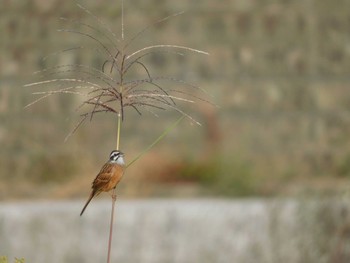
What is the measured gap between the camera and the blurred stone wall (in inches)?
453

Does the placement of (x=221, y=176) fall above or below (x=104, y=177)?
above

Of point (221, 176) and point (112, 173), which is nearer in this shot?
point (112, 173)

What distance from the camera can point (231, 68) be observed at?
1172cm

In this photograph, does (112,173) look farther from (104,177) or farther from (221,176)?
(221,176)

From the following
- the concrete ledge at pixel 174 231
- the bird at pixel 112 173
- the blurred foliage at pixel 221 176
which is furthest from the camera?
the blurred foliage at pixel 221 176

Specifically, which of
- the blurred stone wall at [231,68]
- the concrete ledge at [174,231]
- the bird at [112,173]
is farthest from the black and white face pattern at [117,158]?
the blurred stone wall at [231,68]

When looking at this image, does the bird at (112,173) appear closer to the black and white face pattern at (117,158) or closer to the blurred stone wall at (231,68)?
the black and white face pattern at (117,158)

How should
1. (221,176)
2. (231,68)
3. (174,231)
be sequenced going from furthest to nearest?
(231,68) → (221,176) → (174,231)

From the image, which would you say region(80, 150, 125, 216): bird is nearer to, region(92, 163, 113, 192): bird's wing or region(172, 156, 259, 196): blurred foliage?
region(92, 163, 113, 192): bird's wing

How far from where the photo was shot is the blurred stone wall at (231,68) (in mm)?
11516

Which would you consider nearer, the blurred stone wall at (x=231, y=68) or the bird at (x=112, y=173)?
the bird at (x=112, y=173)

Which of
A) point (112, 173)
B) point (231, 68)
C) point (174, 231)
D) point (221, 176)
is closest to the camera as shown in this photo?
point (112, 173)

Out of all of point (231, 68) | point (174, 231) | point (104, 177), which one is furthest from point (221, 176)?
point (104, 177)

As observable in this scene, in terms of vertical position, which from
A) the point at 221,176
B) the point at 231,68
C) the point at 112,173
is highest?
the point at 231,68
